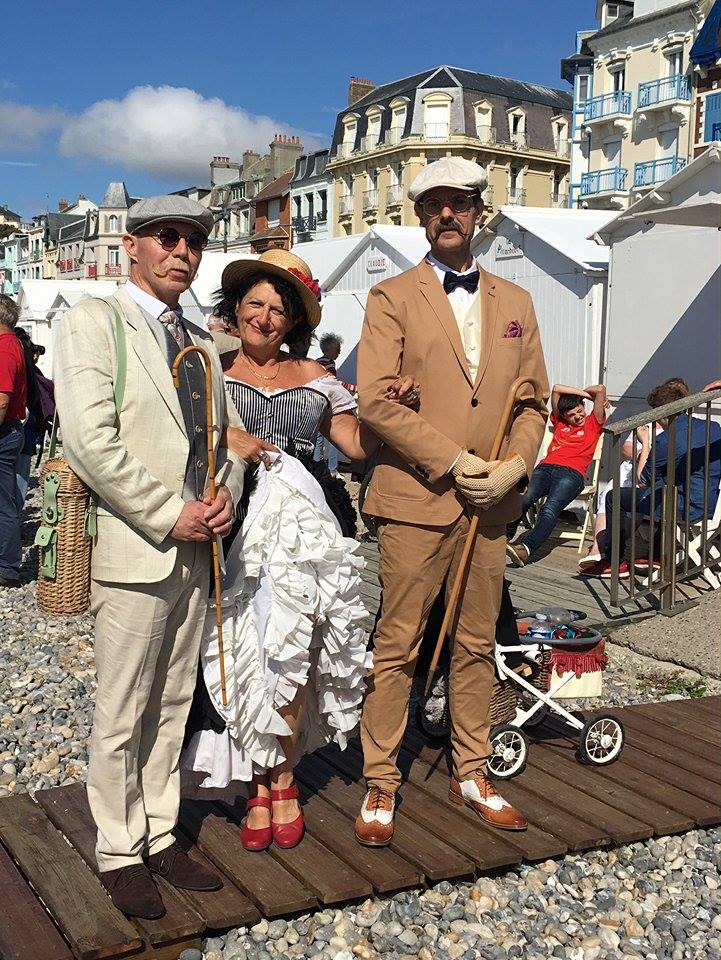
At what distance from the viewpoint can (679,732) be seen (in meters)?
4.60

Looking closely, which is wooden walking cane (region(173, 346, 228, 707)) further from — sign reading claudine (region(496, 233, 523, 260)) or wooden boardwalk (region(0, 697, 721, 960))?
sign reading claudine (region(496, 233, 523, 260))

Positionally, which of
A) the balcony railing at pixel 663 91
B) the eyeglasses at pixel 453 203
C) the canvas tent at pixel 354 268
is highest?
the balcony railing at pixel 663 91

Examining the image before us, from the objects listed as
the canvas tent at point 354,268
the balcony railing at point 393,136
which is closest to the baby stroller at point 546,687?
the canvas tent at point 354,268

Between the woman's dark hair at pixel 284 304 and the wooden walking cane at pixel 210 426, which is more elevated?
the woman's dark hair at pixel 284 304

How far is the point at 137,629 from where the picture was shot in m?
2.93

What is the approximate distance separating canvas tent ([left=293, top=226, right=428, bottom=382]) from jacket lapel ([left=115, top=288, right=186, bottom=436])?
10503mm

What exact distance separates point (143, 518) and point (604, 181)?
4636cm

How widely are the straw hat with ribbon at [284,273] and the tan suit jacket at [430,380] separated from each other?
0.19 meters

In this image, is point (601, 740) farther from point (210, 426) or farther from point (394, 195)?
point (394, 195)

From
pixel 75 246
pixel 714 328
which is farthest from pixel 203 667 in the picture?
pixel 75 246

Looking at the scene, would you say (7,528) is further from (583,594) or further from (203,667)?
(203,667)

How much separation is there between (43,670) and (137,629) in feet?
10.8

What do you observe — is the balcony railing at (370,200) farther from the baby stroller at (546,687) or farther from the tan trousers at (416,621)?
the tan trousers at (416,621)

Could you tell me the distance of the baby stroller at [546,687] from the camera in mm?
4000
